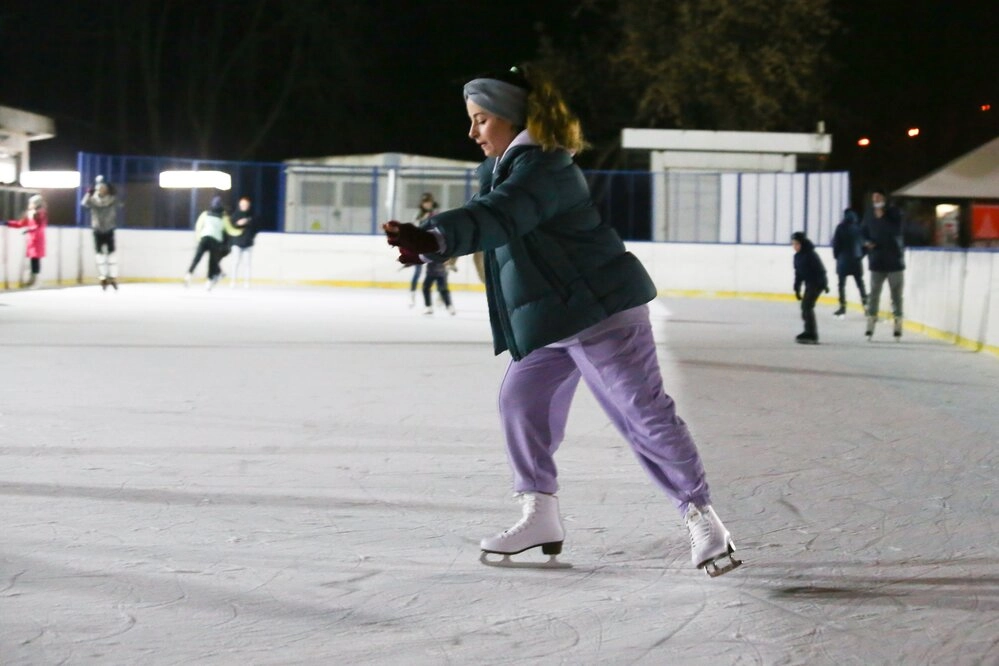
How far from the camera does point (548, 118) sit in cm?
430

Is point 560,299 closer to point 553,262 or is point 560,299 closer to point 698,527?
point 553,262

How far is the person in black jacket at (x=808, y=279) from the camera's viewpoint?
1500 cm

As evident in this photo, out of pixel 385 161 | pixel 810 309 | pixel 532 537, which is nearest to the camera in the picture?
pixel 532 537

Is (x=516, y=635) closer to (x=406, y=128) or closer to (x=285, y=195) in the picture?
(x=285, y=195)

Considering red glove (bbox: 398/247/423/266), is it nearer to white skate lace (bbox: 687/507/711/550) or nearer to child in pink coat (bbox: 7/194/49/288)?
white skate lace (bbox: 687/507/711/550)

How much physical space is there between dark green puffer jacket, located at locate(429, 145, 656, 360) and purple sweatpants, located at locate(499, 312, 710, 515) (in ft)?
0.41

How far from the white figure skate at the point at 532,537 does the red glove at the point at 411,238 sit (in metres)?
1.09

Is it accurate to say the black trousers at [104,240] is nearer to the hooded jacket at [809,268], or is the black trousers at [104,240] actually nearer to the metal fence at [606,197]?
the metal fence at [606,197]

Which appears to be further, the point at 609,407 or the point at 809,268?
the point at 809,268

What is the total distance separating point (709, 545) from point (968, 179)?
28.5 m

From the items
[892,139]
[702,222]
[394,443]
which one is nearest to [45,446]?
[394,443]

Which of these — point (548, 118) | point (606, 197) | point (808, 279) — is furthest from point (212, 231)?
point (548, 118)

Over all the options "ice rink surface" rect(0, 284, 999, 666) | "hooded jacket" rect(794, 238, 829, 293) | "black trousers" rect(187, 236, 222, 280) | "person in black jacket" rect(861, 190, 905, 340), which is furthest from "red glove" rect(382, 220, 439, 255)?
"black trousers" rect(187, 236, 222, 280)

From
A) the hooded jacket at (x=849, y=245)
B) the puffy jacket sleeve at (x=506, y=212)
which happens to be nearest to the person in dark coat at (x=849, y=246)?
the hooded jacket at (x=849, y=245)
